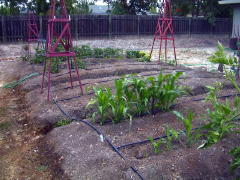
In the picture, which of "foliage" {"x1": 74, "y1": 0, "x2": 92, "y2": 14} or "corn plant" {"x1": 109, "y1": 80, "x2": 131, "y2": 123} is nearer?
"corn plant" {"x1": 109, "y1": 80, "x2": 131, "y2": 123}

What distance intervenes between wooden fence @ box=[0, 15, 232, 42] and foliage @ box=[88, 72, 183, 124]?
12550 mm

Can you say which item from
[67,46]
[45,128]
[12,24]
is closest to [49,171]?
[45,128]

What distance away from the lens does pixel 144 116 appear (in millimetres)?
4758

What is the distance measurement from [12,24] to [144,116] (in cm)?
1298

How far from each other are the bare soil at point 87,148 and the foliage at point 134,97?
0.17 metres

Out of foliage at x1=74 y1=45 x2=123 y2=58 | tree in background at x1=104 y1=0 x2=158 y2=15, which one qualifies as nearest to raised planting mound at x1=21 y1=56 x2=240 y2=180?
foliage at x1=74 y1=45 x2=123 y2=58

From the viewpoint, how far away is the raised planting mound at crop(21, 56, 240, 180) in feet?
11.0

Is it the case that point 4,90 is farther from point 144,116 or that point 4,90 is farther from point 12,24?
point 12,24

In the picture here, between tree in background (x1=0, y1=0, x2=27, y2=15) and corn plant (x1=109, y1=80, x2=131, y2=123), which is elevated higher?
tree in background (x1=0, y1=0, x2=27, y2=15)

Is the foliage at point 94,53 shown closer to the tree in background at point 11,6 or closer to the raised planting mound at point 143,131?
the raised planting mound at point 143,131

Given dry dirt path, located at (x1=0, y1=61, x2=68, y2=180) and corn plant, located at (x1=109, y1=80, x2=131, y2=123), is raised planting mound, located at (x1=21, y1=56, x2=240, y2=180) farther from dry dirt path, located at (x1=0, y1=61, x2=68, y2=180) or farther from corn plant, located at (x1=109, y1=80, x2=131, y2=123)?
dry dirt path, located at (x1=0, y1=61, x2=68, y2=180)

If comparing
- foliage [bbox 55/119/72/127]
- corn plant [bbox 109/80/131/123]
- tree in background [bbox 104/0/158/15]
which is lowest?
foliage [bbox 55/119/72/127]

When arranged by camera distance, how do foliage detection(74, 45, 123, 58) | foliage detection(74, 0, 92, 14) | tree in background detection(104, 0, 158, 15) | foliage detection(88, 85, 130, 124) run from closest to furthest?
foliage detection(88, 85, 130, 124) → foliage detection(74, 45, 123, 58) → tree in background detection(104, 0, 158, 15) → foliage detection(74, 0, 92, 14)

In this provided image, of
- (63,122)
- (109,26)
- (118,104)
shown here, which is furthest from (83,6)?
(118,104)
